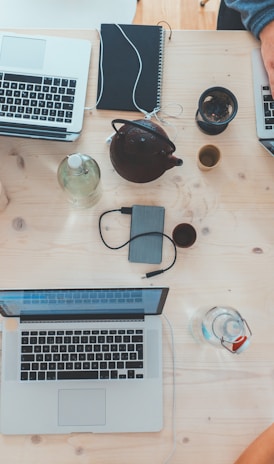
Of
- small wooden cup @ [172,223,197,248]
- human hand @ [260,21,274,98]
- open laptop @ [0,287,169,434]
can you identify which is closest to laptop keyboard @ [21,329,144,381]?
open laptop @ [0,287,169,434]

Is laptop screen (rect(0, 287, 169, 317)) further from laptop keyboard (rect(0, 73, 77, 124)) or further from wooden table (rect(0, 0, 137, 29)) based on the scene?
wooden table (rect(0, 0, 137, 29))

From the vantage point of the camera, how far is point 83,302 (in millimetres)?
859

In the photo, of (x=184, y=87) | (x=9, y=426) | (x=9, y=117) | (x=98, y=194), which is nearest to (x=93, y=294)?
(x=98, y=194)

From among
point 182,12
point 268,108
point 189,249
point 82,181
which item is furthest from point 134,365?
point 182,12

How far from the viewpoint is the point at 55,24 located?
4.31ft

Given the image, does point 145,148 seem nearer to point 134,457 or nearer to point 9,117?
point 9,117

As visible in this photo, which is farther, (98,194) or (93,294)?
(98,194)

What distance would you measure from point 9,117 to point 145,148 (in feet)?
1.16

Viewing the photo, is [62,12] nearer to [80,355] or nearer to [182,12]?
[182,12]

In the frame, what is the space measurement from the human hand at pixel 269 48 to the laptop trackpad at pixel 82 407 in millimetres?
823

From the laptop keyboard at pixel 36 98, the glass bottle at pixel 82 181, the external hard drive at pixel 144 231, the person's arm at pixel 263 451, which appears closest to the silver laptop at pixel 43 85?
the laptop keyboard at pixel 36 98

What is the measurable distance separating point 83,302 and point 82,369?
16 centimetres

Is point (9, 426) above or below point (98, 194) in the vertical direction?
below

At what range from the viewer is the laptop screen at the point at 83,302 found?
0.80m
